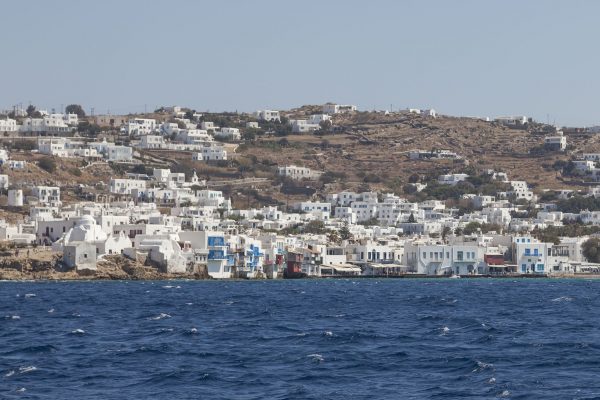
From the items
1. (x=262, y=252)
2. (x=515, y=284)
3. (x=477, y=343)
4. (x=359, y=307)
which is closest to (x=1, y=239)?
(x=262, y=252)

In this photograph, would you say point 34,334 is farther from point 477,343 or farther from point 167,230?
point 167,230

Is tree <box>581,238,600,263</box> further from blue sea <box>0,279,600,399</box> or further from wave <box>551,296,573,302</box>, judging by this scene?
blue sea <box>0,279,600,399</box>

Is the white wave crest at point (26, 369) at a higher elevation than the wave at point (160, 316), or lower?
lower

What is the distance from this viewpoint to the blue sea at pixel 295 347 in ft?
139

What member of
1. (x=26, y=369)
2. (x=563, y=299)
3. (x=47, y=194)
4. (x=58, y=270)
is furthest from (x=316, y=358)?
(x=47, y=194)

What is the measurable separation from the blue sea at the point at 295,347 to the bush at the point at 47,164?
10224 centimetres

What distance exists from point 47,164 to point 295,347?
142266 mm

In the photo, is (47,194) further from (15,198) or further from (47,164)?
(47,164)

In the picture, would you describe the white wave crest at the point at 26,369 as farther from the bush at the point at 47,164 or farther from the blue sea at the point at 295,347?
the bush at the point at 47,164

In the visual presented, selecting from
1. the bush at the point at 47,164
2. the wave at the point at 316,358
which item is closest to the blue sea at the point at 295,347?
the wave at the point at 316,358

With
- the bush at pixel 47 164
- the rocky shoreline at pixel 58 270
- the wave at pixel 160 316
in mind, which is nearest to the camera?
the wave at pixel 160 316

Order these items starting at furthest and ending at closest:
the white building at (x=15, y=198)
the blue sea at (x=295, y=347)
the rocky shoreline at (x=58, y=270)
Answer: the white building at (x=15, y=198), the rocky shoreline at (x=58, y=270), the blue sea at (x=295, y=347)

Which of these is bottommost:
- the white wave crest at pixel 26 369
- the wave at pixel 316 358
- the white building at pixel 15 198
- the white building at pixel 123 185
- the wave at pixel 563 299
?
the white wave crest at pixel 26 369

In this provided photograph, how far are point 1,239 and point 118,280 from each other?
1245cm
